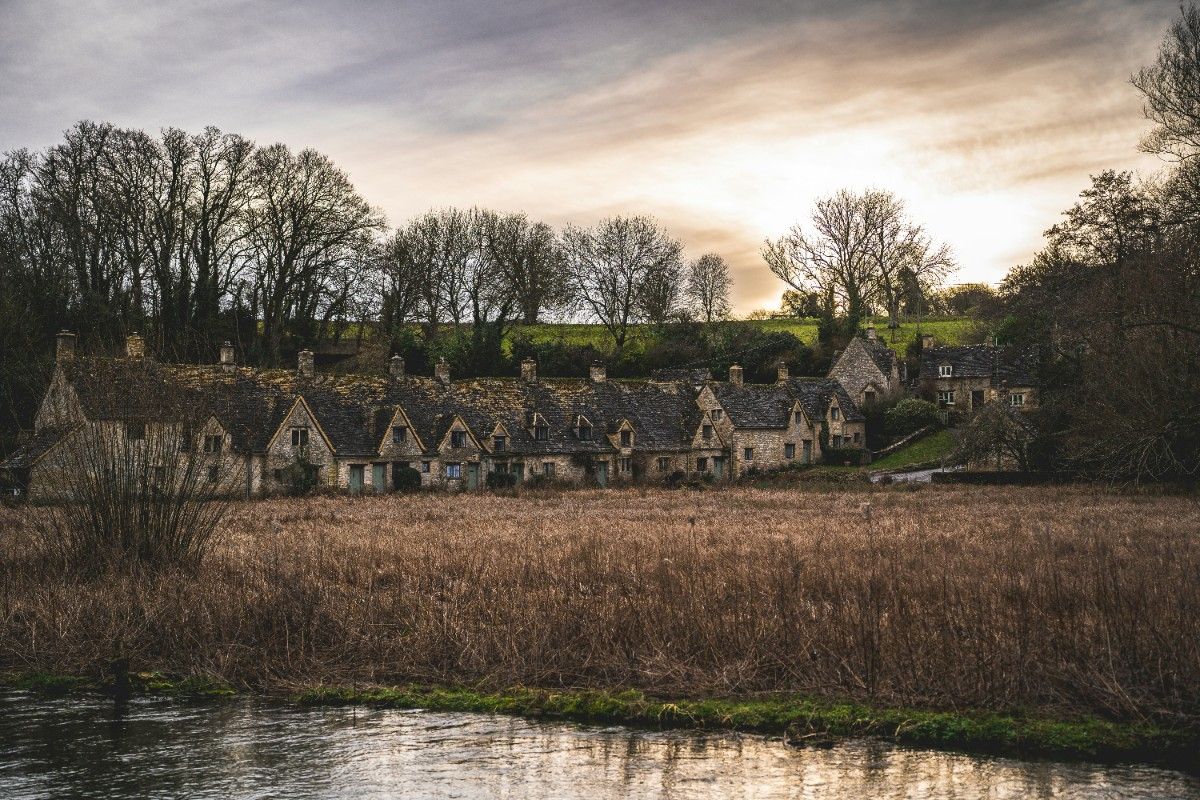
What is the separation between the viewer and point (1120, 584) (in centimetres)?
1432

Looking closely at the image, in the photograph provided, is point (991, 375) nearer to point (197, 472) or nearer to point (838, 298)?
point (838, 298)

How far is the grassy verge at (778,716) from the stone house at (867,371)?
206ft

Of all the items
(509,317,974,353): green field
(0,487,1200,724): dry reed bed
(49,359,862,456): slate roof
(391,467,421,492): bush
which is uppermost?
(509,317,974,353): green field

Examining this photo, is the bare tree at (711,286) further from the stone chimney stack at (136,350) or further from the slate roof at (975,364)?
the stone chimney stack at (136,350)

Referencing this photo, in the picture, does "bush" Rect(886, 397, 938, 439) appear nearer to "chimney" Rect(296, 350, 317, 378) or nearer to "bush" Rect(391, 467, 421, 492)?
"bush" Rect(391, 467, 421, 492)

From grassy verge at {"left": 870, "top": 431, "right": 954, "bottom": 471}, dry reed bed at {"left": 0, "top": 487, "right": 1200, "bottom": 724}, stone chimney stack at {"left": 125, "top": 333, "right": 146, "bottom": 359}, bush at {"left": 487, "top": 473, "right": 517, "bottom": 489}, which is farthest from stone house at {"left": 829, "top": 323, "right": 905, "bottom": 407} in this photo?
stone chimney stack at {"left": 125, "top": 333, "right": 146, "bottom": 359}

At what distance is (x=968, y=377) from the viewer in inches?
2899

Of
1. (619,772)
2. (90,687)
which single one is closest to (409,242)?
(90,687)

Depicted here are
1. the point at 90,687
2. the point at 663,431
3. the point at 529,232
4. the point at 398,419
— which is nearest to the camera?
the point at 90,687

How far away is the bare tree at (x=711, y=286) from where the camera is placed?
8812 cm

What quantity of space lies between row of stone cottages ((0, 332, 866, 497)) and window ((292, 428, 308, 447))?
51 millimetres

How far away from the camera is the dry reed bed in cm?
1206

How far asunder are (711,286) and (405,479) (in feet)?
147

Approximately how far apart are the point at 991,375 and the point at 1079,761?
66853 millimetres
